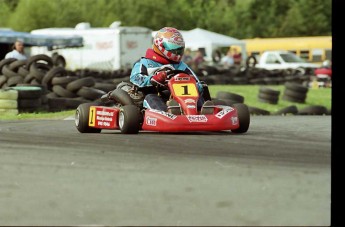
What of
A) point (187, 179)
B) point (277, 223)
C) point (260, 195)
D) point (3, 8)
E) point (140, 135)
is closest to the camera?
point (277, 223)

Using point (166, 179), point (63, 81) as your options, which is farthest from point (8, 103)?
point (166, 179)

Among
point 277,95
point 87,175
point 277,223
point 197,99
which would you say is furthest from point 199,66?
point 277,223

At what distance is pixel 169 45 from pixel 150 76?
1.38 feet

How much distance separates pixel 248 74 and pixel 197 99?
64.9ft

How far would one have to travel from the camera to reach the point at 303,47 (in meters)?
40.2

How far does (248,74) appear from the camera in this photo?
2922 centimetres

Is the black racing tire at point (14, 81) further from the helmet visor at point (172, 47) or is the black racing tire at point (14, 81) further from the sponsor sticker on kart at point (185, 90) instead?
the sponsor sticker on kart at point (185, 90)

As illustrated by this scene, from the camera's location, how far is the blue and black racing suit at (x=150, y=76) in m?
9.59

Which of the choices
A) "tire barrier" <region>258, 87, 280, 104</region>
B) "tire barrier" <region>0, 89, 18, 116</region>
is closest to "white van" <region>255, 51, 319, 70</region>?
"tire barrier" <region>258, 87, 280, 104</region>

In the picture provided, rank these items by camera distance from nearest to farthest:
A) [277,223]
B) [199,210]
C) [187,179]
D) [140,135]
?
[277,223], [199,210], [187,179], [140,135]

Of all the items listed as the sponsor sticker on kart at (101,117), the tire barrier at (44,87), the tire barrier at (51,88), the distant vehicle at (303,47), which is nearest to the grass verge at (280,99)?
the tire barrier at (51,88)

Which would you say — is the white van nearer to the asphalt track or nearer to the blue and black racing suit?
the blue and black racing suit

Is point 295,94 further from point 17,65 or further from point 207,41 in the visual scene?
point 207,41
